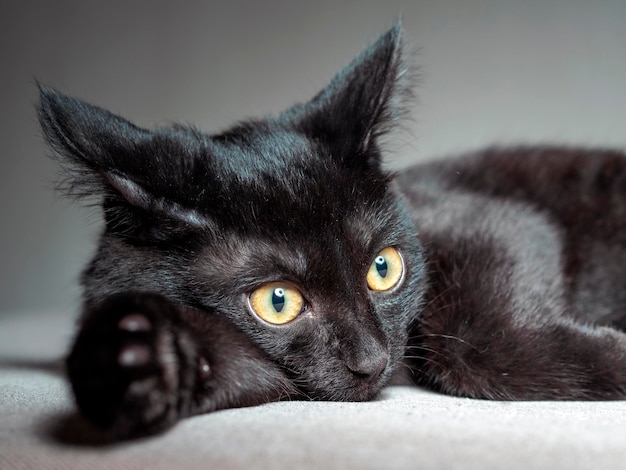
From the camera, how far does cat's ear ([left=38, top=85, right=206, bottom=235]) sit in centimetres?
91

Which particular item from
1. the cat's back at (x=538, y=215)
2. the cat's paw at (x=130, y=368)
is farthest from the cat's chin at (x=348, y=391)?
the cat's back at (x=538, y=215)

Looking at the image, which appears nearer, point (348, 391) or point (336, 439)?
point (336, 439)

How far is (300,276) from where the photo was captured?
0.95m

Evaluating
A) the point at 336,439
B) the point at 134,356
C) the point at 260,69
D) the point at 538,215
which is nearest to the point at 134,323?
the point at 134,356

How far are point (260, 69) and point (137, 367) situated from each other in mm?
2558

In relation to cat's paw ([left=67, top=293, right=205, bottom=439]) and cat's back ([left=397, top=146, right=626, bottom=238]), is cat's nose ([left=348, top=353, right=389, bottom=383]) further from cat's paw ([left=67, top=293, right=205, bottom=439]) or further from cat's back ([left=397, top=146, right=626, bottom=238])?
cat's back ([left=397, top=146, right=626, bottom=238])

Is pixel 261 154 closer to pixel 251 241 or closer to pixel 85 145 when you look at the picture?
pixel 251 241

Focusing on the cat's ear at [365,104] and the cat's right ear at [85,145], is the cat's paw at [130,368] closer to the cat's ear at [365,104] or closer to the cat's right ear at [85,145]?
the cat's right ear at [85,145]

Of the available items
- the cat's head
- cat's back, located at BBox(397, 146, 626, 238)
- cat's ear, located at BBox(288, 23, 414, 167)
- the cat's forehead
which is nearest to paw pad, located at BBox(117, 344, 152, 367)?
the cat's head

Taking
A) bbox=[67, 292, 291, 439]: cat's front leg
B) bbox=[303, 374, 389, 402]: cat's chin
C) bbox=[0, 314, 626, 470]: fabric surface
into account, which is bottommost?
bbox=[303, 374, 389, 402]: cat's chin

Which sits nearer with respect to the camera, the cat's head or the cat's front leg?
the cat's front leg

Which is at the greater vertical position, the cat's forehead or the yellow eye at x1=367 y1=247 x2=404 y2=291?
the cat's forehead

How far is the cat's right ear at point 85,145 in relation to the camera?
0.91 meters

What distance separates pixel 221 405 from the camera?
85 centimetres
